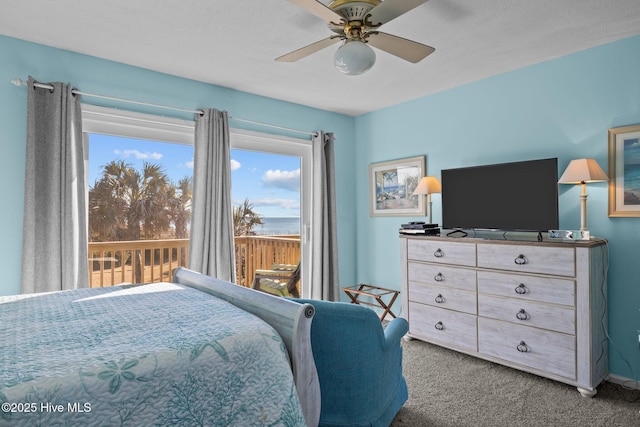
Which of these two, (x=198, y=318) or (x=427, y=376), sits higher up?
(x=198, y=318)

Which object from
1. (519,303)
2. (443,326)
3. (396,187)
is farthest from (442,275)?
(396,187)

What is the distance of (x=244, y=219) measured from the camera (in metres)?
3.96

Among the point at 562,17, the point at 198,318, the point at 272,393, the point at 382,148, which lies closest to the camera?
the point at 272,393

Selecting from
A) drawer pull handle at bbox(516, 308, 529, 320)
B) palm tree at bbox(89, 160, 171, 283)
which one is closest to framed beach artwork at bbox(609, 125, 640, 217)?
drawer pull handle at bbox(516, 308, 529, 320)

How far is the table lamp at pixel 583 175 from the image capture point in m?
2.62

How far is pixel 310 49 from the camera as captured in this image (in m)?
2.09

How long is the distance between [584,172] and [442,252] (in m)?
1.22

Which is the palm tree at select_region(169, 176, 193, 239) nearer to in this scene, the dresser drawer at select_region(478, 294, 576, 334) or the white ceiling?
the white ceiling

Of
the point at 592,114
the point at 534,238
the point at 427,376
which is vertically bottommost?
the point at 427,376

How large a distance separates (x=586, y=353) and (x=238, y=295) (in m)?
2.36

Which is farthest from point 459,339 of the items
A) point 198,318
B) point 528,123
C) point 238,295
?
point 198,318

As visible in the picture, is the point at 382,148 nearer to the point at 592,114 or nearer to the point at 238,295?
the point at 592,114

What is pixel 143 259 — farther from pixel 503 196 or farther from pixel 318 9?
pixel 503 196

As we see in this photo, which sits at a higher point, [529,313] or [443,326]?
[529,313]
